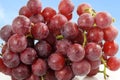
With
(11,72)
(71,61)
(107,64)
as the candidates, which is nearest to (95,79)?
(107,64)

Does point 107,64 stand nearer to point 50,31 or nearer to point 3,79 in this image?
point 50,31

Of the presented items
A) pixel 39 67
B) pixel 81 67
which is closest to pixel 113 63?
pixel 81 67

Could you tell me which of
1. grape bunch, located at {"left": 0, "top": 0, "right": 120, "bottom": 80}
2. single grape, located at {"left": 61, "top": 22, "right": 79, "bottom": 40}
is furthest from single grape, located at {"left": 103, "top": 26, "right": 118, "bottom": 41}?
single grape, located at {"left": 61, "top": 22, "right": 79, "bottom": 40}

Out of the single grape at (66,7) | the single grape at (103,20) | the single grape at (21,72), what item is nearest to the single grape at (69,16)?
the single grape at (66,7)

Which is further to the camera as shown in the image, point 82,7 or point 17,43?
point 82,7

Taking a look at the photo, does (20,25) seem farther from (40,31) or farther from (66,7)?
(66,7)

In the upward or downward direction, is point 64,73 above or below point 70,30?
below

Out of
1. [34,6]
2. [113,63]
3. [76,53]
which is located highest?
[34,6]
